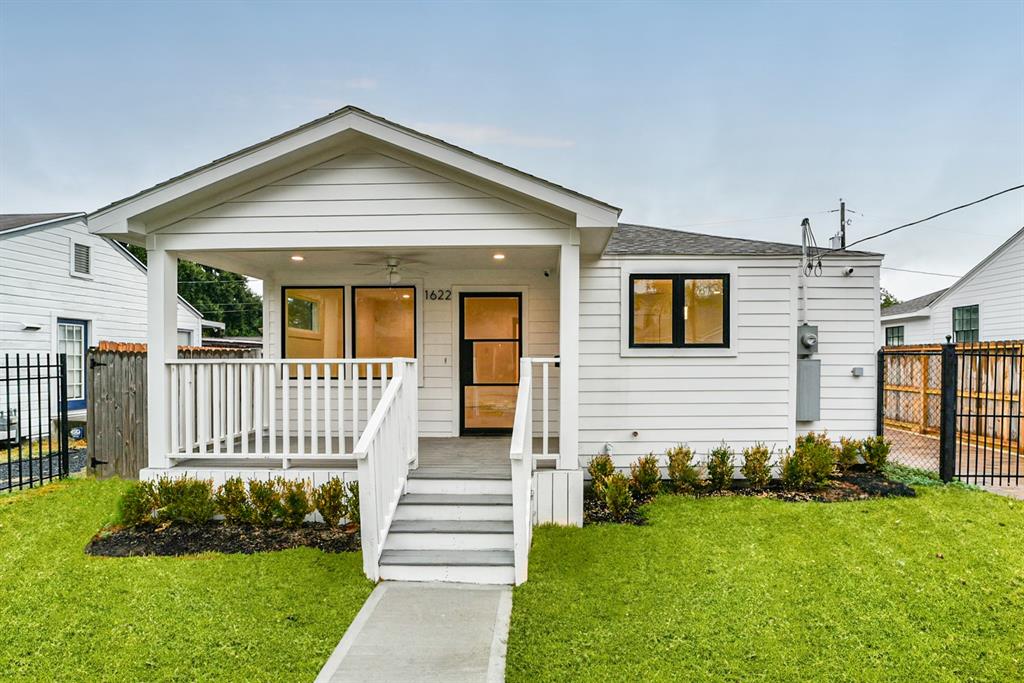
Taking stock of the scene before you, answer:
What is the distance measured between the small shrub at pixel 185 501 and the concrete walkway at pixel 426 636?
2201 millimetres

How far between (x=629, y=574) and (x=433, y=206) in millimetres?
3727

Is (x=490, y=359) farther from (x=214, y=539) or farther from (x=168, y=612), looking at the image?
(x=168, y=612)

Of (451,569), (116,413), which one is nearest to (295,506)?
(451,569)

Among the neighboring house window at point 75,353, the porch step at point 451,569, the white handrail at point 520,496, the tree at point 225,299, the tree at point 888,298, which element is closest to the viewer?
the white handrail at point 520,496

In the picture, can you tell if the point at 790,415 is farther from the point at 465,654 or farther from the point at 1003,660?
the point at 465,654

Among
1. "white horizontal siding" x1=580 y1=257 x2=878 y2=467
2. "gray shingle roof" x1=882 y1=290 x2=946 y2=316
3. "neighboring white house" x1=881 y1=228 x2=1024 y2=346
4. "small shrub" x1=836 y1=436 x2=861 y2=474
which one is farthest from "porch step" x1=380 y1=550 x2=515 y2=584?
"gray shingle roof" x1=882 y1=290 x2=946 y2=316

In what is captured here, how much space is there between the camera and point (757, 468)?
6082mm

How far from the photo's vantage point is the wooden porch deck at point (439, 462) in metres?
5.14

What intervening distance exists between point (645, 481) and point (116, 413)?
7195 millimetres

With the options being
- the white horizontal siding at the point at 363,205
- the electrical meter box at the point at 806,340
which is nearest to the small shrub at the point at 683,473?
the electrical meter box at the point at 806,340

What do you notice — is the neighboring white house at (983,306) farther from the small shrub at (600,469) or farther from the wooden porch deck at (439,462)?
the wooden porch deck at (439,462)

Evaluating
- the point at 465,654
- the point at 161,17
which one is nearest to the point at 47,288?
the point at 161,17

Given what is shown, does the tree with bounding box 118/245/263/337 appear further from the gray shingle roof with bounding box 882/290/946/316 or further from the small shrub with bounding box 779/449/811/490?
the small shrub with bounding box 779/449/811/490

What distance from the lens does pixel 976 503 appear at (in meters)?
5.43
